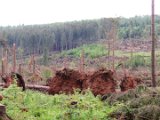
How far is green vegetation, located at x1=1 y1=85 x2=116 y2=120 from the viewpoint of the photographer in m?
10.5

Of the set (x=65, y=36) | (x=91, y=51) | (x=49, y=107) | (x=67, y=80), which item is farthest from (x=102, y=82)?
(x=65, y=36)

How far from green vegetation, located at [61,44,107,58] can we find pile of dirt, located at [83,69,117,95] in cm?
5805

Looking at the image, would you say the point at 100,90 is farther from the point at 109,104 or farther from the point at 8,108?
the point at 8,108

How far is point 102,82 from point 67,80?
75.7 inches

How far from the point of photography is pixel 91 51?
81.5m

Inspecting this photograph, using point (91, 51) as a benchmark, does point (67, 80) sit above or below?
above

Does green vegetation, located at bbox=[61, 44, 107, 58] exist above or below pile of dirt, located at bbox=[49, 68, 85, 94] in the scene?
below

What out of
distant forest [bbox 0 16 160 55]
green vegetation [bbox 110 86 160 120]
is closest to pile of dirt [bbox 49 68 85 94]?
green vegetation [bbox 110 86 160 120]

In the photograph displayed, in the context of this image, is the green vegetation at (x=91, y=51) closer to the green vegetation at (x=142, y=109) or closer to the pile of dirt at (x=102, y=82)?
the pile of dirt at (x=102, y=82)

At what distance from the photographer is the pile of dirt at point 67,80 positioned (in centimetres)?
1792

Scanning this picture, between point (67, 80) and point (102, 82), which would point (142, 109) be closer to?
point (102, 82)

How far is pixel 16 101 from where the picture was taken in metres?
11.5

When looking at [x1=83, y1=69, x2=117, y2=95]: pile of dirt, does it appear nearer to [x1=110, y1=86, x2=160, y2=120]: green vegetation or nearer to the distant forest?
[x1=110, y1=86, x2=160, y2=120]: green vegetation

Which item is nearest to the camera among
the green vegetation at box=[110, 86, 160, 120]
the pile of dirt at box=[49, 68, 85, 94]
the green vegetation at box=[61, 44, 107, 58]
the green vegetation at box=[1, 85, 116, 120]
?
the green vegetation at box=[1, 85, 116, 120]
